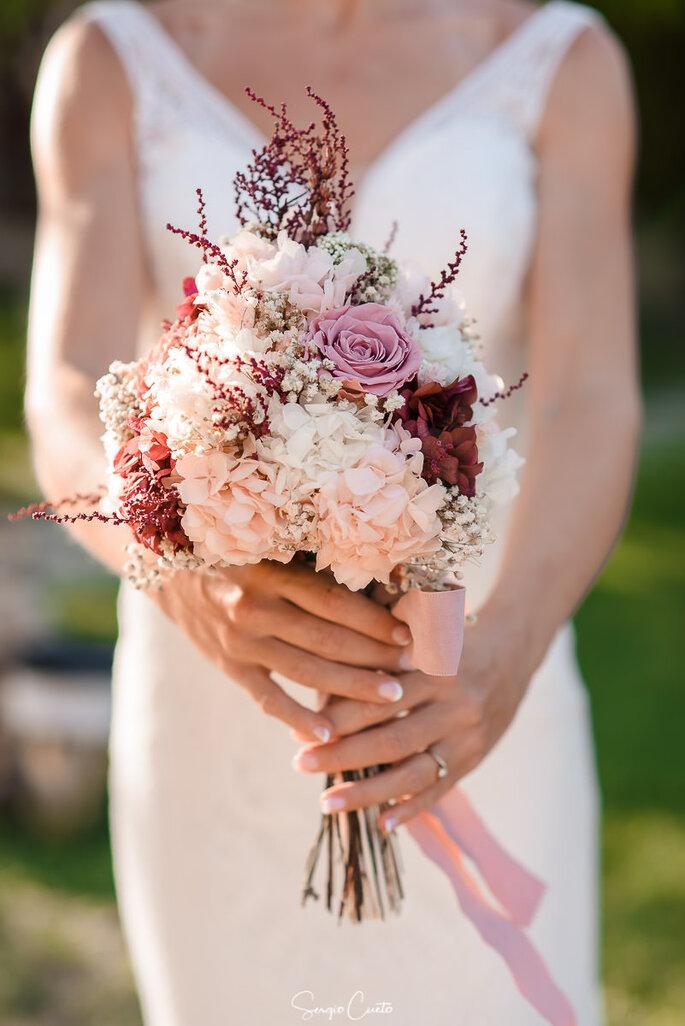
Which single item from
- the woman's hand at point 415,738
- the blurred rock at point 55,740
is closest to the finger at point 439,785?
the woman's hand at point 415,738

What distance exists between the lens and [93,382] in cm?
242

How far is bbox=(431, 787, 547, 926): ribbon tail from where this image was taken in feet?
7.55

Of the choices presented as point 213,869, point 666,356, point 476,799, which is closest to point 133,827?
point 213,869

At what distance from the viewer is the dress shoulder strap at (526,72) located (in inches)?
107

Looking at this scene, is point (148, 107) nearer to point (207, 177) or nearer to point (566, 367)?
point (207, 177)

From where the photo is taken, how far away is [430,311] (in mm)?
1840

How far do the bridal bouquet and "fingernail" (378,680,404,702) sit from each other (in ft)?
0.92

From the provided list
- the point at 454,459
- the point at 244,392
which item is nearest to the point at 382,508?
the point at 454,459

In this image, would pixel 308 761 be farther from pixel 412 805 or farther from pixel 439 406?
pixel 439 406

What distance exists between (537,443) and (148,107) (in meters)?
1.17

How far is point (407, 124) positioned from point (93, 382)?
1.01 metres

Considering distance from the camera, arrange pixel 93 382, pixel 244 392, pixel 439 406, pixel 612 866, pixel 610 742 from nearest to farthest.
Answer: pixel 244 392 → pixel 439 406 → pixel 93 382 → pixel 612 866 → pixel 610 742

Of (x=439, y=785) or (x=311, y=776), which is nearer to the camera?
(x=439, y=785)

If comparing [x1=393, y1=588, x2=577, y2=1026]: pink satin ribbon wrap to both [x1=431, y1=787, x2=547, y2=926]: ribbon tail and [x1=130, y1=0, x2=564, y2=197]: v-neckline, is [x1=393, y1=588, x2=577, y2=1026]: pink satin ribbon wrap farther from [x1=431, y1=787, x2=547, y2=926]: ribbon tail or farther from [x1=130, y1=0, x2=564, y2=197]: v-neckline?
[x1=130, y1=0, x2=564, y2=197]: v-neckline
